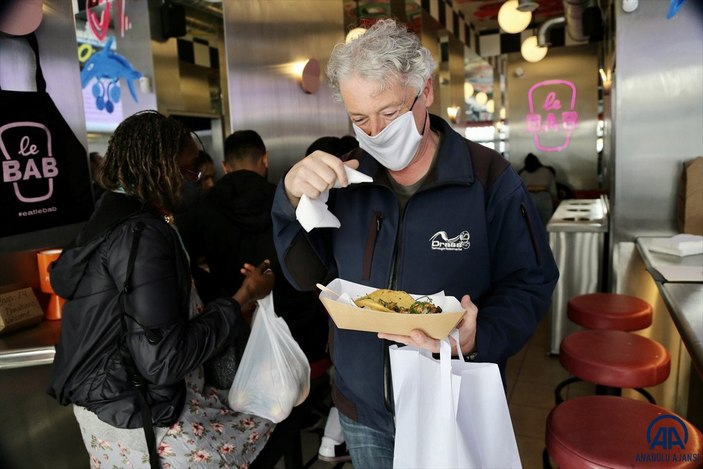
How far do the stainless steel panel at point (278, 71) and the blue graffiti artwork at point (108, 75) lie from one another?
2.64 feet

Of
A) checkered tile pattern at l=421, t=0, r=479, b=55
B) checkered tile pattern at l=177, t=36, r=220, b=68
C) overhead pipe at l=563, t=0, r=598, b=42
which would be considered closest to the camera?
overhead pipe at l=563, t=0, r=598, b=42

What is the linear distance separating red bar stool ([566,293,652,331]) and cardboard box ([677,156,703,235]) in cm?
66

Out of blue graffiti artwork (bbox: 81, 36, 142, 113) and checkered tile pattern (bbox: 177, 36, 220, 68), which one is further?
checkered tile pattern (bbox: 177, 36, 220, 68)

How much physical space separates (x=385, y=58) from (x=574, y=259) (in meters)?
3.35

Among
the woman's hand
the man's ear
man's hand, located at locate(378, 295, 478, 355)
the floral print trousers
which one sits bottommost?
the floral print trousers

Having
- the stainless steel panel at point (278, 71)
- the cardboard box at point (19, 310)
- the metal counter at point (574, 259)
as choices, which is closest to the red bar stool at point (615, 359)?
the metal counter at point (574, 259)

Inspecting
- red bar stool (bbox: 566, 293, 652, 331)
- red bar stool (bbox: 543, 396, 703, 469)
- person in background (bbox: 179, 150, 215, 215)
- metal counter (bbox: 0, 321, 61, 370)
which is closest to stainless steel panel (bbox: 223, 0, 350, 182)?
person in background (bbox: 179, 150, 215, 215)

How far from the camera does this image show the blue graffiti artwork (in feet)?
13.0

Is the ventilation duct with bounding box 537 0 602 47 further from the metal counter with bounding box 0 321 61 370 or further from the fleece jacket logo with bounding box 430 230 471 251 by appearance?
the metal counter with bounding box 0 321 61 370

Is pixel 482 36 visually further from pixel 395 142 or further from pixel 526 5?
pixel 395 142

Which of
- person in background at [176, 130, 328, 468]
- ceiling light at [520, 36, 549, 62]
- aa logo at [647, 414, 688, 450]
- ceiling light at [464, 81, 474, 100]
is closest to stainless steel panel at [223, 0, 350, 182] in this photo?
person in background at [176, 130, 328, 468]

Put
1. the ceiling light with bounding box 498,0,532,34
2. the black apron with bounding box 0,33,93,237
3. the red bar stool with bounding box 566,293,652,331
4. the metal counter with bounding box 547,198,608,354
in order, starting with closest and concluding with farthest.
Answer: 1. the black apron with bounding box 0,33,93,237
2. the red bar stool with bounding box 566,293,652,331
3. the metal counter with bounding box 547,198,608,354
4. the ceiling light with bounding box 498,0,532,34

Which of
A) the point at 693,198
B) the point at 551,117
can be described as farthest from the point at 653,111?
the point at 551,117

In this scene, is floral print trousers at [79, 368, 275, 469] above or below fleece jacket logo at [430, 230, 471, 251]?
below
